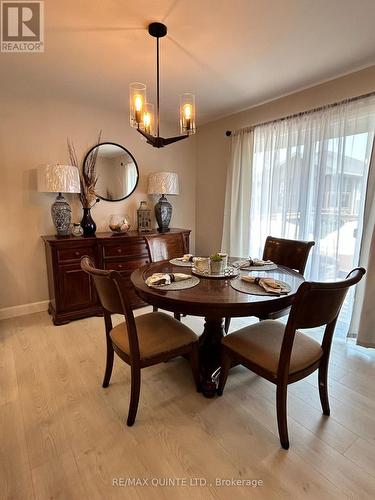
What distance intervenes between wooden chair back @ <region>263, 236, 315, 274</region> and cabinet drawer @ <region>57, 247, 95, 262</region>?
186 cm

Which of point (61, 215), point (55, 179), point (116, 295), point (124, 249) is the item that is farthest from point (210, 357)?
point (55, 179)

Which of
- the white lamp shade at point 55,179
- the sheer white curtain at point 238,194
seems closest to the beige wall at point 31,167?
the white lamp shade at point 55,179

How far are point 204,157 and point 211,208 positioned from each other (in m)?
0.75

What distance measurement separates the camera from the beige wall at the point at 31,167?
9.32ft

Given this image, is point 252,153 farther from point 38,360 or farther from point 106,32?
point 38,360

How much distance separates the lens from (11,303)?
304 centimetres

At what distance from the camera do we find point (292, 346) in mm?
1424

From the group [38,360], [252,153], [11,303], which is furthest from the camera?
[252,153]

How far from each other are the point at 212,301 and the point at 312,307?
494 millimetres

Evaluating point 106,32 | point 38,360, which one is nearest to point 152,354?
point 38,360

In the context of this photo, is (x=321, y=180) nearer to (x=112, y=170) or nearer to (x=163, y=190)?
(x=163, y=190)

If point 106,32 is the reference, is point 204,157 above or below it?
below

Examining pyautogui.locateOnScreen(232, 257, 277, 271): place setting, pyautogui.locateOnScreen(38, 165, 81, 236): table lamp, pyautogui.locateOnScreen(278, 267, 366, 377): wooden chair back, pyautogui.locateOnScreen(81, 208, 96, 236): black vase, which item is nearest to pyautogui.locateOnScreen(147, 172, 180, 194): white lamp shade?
pyautogui.locateOnScreen(81, 208, 96, 236): black vase

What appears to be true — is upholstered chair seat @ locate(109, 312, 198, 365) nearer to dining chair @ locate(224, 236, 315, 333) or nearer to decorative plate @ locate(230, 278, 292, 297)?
decorative plate @ locate(230, 278, 292, 297)
